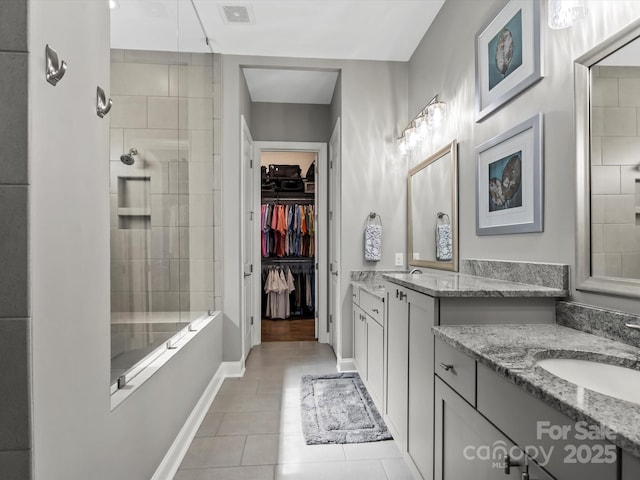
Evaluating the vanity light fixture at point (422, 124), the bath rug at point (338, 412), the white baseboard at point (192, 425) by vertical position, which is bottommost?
the bath rug at point (338, 412)

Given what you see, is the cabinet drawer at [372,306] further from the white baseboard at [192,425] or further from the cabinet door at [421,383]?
the white baseboard at [192,425]

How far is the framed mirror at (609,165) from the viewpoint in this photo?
1140 millimetres

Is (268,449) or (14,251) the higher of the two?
(14,251)

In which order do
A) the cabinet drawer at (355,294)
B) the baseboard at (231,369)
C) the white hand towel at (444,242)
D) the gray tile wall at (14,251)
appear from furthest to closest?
the baseboard at (231,369)
the cabinet drawer at (355,294)
the white hand towel at (444,242)
the gray tile wall at (14,251)

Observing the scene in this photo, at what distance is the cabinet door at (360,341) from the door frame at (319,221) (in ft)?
3.27

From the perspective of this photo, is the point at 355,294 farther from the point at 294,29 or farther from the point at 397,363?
the point at 294,29

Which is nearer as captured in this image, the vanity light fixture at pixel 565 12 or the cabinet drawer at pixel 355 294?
the vanity light fixture at pixel 565 12

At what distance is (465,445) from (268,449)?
1293 millimetres

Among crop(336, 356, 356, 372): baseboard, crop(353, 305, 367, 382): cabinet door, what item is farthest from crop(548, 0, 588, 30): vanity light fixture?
crop(336, 356, 356, 372): baseboard

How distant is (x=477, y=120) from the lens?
2074 mm

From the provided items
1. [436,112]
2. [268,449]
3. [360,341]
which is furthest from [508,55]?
[268,449]

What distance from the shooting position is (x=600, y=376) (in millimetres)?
993

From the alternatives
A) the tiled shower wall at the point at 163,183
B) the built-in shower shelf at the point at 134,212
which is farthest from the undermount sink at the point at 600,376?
the built-in shower shelf at the point at 134,212

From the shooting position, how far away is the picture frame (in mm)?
1592
